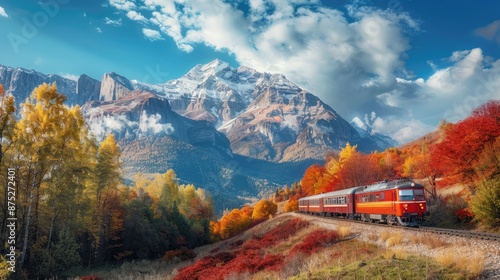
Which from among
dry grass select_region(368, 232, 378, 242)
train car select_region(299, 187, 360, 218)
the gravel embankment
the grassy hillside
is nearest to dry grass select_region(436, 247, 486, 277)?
the grassy hillside

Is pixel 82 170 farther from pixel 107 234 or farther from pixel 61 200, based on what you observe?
pixel 107 234

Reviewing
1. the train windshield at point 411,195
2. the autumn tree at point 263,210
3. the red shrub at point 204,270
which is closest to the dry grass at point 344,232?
the train windshield at point 411,195

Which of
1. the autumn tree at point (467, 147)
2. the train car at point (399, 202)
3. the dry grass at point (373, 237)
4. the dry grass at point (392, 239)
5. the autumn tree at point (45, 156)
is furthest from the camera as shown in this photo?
the autumn tree at point (467, 147)

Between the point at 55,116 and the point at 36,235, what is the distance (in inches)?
→ 412

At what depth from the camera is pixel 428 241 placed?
696 inches

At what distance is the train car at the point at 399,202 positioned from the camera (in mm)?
26625

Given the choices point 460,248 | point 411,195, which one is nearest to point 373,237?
→ point 460,248

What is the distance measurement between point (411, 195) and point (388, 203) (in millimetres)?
2281

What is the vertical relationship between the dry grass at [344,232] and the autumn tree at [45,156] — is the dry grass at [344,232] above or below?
below

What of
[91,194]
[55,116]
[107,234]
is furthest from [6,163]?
[107,234]

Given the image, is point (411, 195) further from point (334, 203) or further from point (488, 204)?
point (334, 203)

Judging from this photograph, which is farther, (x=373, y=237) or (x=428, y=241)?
(x=373, y=237)

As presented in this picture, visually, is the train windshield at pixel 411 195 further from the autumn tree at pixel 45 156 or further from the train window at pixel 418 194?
the autumn tree at pixel 45 156

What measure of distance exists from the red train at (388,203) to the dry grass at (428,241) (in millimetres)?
7509
